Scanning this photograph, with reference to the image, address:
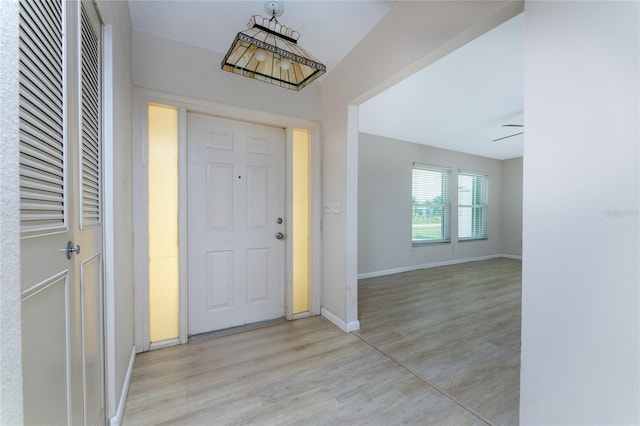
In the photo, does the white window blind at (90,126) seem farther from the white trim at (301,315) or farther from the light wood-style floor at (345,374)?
the white trim at (301,315)

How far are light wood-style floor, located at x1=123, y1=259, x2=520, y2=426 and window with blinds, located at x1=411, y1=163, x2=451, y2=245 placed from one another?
2.31 metres

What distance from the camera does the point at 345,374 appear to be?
5.92 feet

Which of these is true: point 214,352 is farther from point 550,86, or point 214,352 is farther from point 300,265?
point 550,86

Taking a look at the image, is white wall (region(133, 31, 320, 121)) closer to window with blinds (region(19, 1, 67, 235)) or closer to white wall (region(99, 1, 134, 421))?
white wall (region(99, 1, 134, 421))

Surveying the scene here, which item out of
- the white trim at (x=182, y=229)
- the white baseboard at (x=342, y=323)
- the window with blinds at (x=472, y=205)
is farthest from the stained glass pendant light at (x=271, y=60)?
the window with blinds at (x=472, y=205)

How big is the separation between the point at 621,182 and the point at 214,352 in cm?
259

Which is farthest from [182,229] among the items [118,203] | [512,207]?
[512,207]

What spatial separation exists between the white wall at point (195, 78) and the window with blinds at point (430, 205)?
128 inches

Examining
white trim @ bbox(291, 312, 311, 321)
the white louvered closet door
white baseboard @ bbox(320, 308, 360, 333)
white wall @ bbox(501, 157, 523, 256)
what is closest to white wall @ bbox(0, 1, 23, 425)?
the white louvered closet door

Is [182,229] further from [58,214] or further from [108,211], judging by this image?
[58,214]

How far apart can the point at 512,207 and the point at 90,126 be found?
7554 millimetres

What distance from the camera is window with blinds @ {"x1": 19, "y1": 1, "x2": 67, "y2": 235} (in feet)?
1.93

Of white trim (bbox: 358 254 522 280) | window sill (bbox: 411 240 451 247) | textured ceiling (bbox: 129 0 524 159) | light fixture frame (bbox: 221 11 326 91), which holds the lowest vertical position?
white trim (bbox: 358 254 522 280)

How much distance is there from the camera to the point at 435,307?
3.06 meters
